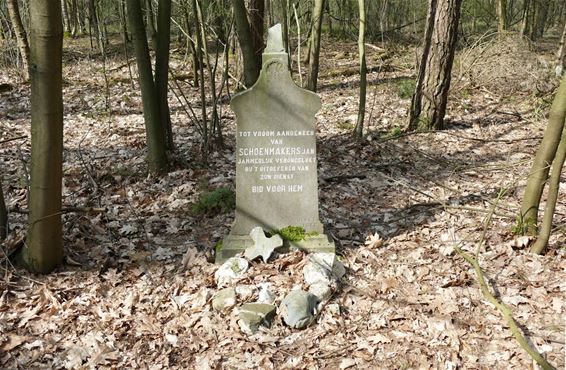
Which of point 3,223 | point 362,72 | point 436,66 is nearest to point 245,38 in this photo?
point 362,72

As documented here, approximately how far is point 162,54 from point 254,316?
490cm

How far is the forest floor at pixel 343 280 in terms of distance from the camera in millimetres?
4020

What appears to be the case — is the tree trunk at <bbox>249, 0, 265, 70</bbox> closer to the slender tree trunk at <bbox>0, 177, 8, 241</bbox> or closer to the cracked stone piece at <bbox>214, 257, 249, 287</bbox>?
the cracked stone piece at <bbox>214, 257, 249, 287</bbox>

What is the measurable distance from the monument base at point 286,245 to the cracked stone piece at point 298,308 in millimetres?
790

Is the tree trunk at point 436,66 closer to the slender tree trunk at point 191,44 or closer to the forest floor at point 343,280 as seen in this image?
the forest floor at point 343,280

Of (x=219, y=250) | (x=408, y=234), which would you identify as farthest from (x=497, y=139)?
(x=219, y=250)

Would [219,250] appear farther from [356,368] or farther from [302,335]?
[356,368]

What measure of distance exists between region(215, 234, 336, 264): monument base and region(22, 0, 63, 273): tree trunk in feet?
5.55

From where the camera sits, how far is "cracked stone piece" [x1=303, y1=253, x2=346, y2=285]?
4789 millimetres

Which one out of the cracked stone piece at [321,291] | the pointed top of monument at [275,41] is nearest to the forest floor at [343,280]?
the cracked stone piece at [321,291]

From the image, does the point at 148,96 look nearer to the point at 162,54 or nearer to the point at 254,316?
the point at 162,54

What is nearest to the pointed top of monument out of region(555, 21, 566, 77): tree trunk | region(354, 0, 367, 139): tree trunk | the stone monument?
the stone monument

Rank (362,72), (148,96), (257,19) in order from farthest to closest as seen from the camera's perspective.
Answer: (257,19) < (362,72) < (148,96)

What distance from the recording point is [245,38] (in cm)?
760
